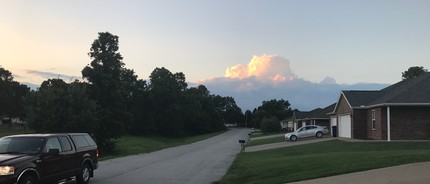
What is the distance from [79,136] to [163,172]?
4724mm

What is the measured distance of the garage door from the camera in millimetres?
40263

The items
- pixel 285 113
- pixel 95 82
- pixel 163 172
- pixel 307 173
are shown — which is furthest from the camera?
pixel 285 113

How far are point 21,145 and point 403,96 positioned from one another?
27.3 meters

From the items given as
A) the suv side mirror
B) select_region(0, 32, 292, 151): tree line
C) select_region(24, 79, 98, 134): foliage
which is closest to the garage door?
select_region(0, 32, 292, 151): tree line

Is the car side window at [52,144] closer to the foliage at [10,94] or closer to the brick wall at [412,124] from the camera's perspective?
the brick wall at [412,124]

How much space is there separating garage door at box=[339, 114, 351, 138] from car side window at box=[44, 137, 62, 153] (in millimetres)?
30678

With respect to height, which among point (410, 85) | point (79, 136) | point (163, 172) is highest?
point (410, 85)

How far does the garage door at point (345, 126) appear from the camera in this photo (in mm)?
40263

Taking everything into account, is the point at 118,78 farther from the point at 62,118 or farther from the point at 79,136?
the point at 79,136

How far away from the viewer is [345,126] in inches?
1633

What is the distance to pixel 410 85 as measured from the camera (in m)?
35.5

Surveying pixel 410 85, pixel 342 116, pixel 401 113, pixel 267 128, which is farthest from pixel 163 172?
pixel 267 128

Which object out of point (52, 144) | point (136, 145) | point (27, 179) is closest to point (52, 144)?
point (52, 144)

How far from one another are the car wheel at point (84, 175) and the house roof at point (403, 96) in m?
23.5
